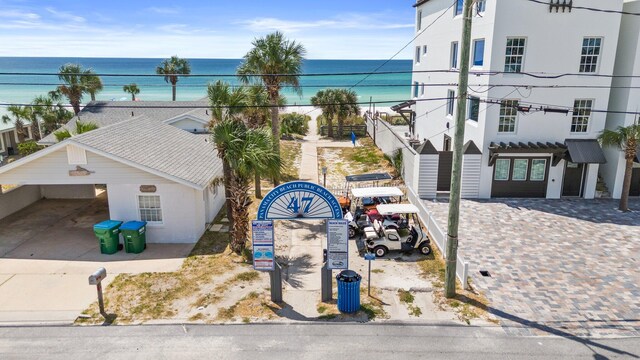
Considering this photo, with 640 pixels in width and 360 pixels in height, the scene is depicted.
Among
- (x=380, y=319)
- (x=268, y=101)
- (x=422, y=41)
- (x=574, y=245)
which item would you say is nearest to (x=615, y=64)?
(x=574, y=245)

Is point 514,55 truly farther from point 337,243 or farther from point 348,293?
point 348,293

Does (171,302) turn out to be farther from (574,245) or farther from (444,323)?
(574,245)

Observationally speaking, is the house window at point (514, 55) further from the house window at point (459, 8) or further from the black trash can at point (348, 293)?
the black trash can at point (348, 293)

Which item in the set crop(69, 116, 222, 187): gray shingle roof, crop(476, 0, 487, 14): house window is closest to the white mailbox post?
crop(69, 116, 222, 187): gray shingle roof

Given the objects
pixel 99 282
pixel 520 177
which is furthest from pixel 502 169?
pixel 99 282

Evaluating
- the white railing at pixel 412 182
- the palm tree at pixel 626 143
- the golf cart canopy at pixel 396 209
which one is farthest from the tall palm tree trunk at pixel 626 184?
the golf cart canopy at pixel 396 209
